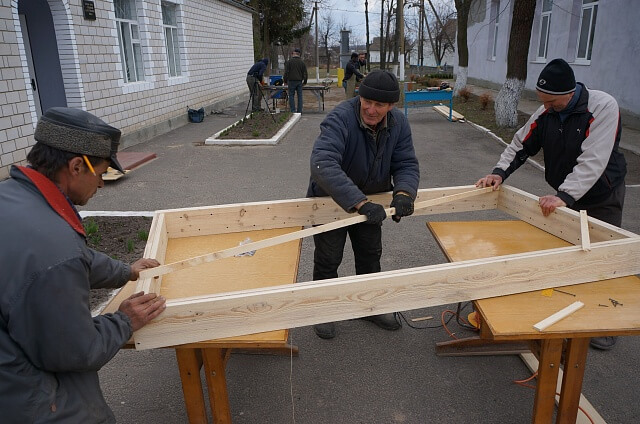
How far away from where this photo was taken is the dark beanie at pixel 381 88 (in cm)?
284

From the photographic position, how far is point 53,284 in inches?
54.2

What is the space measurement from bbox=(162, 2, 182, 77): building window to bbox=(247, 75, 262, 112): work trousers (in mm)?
2256

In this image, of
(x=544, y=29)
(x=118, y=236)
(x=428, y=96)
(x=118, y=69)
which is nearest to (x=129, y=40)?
(x=118, y=69)

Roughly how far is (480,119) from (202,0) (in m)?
10.1

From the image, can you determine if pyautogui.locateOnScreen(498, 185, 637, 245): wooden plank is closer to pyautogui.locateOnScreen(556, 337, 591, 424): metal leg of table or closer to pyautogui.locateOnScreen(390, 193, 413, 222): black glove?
pyautogui.locateOnScreen(556, 337, 591, 424): metal leg of table

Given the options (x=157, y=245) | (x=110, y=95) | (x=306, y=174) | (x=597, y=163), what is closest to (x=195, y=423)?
(x=157, y=245)

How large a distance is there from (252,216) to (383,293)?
1336 mm

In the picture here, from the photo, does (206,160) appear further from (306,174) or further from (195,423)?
(195,423)

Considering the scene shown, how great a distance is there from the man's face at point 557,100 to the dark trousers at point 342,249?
146 cm

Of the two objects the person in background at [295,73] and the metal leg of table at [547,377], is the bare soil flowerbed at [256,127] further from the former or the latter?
the metal leg of table at [547,377]

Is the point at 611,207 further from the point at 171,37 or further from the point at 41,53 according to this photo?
the point at 171,37

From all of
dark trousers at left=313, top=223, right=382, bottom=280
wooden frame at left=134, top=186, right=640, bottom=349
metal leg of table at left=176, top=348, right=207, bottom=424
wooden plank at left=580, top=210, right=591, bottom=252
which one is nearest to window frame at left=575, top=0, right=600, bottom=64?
wooden plank at left=580, top=210, right=591, bottom=252

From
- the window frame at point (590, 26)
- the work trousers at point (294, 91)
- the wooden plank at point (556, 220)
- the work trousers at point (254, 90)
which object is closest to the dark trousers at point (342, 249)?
the wooden plank at point (556, 220)

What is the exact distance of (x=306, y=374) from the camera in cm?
325
